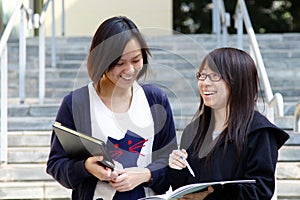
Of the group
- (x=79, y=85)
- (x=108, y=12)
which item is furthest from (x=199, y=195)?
(x=108, y=12)

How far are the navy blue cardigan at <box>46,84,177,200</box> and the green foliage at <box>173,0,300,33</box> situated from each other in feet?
36.5

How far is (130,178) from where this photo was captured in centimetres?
259

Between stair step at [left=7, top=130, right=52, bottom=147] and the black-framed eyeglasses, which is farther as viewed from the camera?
stair step at [left=7, top=130, right=52, bottom=147]

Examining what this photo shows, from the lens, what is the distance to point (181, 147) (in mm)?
2676

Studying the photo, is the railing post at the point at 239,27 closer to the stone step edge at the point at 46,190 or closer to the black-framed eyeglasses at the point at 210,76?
the stone step edge at the point at 46,190

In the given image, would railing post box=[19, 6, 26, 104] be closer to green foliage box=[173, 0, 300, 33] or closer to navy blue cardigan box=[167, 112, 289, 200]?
navy blue cardigan box=[167, 112, 289, 200]

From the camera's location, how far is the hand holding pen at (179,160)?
2.55m

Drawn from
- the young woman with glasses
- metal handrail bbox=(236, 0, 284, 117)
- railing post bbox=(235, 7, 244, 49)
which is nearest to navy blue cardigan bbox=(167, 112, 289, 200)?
the young woman with glasses

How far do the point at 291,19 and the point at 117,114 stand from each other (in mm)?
11649

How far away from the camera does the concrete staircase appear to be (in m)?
2.57

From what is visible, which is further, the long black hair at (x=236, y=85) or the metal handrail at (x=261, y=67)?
the metal handrail at (x=261, y=67)

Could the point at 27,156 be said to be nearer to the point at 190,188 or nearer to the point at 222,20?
the point at 222,20

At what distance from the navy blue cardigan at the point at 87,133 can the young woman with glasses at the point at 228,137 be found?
5cm

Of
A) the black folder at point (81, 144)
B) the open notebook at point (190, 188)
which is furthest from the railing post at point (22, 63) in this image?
the open notebook at point (190, 188)
